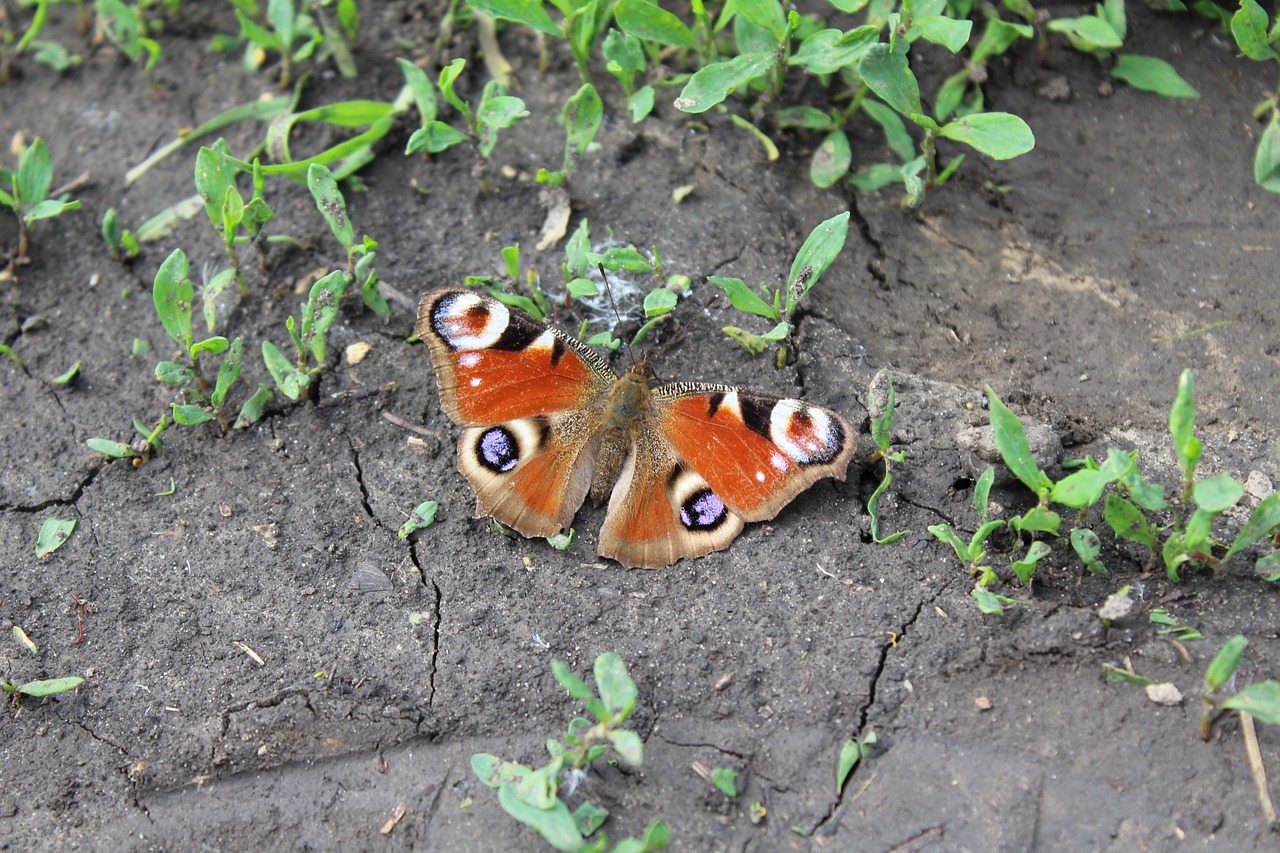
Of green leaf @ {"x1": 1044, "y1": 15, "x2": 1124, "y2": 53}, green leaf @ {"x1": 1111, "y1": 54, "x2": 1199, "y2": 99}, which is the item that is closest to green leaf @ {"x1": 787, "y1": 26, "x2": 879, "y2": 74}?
green leaf @ {"x1": 1044, "y1": 15, "x2": 1124, "y2": 53}

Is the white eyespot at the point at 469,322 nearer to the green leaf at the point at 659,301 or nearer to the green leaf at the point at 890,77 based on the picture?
the green leaf at the point at 659,301

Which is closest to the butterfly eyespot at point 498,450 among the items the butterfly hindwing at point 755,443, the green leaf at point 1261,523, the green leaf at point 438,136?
the butterfly hindwing at point 755,443

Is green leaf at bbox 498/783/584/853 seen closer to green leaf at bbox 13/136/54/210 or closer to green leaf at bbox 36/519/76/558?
green leaf at bbox 36/519/76/558

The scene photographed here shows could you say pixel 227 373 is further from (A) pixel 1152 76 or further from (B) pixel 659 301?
(A) pixel 1152 76

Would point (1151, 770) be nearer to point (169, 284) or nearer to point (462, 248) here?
point (462, 248)

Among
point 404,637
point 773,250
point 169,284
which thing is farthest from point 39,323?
point 773,250

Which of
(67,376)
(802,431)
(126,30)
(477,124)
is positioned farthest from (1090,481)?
(126,30)
